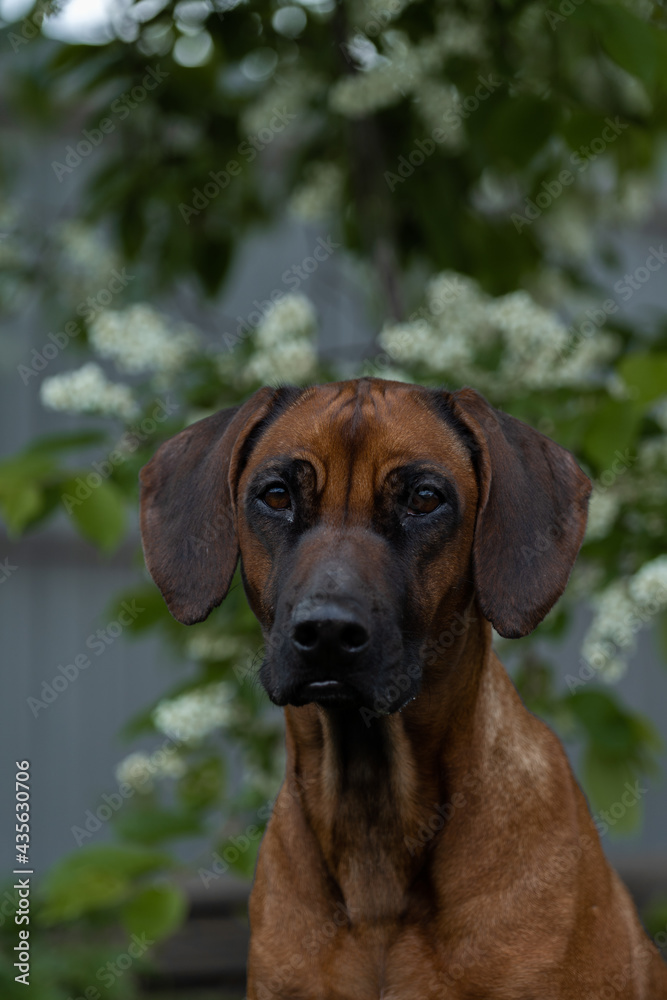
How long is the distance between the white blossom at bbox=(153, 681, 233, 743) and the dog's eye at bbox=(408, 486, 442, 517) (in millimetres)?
1583

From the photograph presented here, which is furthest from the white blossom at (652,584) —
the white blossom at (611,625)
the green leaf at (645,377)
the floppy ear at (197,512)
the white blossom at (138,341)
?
the white blossom at (138,341)

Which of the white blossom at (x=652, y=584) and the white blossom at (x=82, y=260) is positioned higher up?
the white blossom at (x=652, y=584)

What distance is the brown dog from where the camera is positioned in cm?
237

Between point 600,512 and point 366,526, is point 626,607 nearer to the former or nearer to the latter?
point 600,512

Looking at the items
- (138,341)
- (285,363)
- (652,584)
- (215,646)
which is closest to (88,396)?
(138,341)

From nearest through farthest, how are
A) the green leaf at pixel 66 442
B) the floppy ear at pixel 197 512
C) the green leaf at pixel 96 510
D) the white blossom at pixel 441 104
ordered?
the floppy ear at pixel 197 512 < the green leaf at pixel 96 510 < the green leaf at pixel 66 442 < the white blossom at pixel 441 104

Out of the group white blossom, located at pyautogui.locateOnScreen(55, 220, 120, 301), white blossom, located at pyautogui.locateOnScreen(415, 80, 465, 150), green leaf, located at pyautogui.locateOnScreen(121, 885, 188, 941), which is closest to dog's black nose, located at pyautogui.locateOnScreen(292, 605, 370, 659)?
green leaf, located at pyautogui.locateOnScreen(121, 885, 188, 941)

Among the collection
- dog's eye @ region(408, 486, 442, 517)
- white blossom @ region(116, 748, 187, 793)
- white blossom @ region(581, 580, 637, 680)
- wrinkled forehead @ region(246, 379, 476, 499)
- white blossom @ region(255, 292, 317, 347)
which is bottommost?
white blossom @ region(116, 748, 187, 793)

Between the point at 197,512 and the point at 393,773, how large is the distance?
0.74 meters

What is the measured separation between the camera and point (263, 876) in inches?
105

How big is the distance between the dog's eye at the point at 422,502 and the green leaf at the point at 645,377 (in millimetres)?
879

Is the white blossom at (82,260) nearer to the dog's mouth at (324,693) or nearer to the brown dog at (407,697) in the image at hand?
the brown dog at (407,697)

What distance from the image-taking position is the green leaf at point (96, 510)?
11.0 feet

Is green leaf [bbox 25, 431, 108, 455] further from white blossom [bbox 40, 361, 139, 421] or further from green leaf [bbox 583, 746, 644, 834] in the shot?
green leaf [bbox 583, 746, 644, 834]
